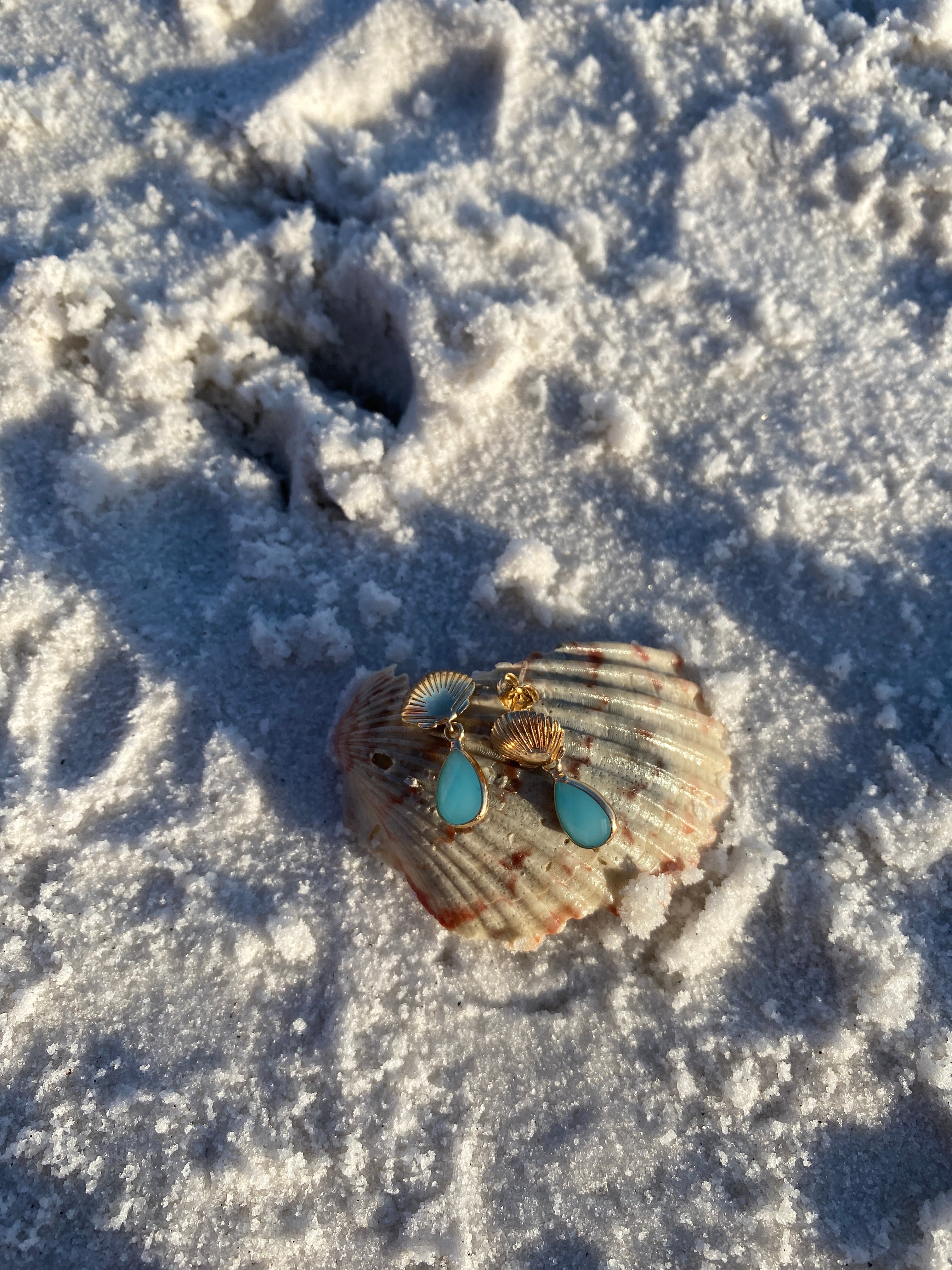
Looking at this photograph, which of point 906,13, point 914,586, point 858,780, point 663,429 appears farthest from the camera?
point 906,13

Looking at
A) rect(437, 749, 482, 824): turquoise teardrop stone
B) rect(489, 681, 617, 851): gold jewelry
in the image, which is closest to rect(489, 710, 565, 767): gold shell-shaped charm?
rect(489, 681, 617, 851): gold jewelry

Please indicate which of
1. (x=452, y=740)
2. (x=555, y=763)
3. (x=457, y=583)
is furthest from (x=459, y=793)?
(x=457, y=583)

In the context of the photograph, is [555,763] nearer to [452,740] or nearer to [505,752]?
[505,752]

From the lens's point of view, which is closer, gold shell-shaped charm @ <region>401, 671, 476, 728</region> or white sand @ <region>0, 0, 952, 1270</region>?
white sand @ <region>0, 0, 952, 1270</region>

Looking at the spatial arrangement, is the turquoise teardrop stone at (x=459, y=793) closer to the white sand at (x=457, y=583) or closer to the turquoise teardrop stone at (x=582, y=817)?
the turquoise teardrop stone at (x=582, y=817)

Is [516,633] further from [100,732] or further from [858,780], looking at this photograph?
[100,732]

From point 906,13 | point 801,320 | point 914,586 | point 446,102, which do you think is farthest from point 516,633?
point 906,13

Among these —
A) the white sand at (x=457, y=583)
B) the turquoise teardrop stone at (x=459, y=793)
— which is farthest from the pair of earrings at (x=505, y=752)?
the white sand at (x=457, y=583)

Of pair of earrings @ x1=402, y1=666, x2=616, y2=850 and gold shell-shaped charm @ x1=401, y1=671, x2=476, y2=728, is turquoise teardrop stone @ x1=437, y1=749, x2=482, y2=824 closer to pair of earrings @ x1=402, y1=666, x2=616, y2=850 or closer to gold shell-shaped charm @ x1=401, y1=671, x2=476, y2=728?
pair of earrings @ x1=402, y1=666, x2=616, y2=850
